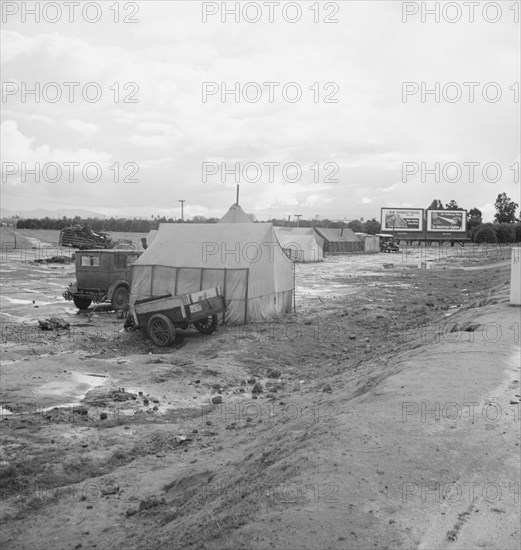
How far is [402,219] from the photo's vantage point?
9750cm

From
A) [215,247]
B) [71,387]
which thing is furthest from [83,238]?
[71,387]

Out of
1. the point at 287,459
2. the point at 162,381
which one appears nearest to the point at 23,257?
the point at 162,381

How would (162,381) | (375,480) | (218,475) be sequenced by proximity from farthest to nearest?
1. (162,381)
2. (218,475)
3. (375,480)

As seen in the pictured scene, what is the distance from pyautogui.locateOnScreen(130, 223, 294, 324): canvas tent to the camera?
17750 mm

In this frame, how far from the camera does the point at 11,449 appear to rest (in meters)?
7.88

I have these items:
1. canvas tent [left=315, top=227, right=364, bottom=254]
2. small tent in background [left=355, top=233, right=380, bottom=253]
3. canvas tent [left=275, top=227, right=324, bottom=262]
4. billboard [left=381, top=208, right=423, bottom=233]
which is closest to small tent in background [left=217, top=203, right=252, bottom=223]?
canvas tent [left=275, top=227, right=324, bottom=262]

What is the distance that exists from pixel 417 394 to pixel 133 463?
Answer: 345cm

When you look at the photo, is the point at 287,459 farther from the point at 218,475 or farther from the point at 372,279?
the point at 372,279

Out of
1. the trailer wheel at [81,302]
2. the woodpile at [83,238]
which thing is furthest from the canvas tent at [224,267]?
the woodpile at [83,238]

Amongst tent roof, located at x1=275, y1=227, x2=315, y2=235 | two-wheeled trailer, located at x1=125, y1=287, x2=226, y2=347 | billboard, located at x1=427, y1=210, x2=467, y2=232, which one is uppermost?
billboard, located at x1=427, y1=210, x2=467, y2=232

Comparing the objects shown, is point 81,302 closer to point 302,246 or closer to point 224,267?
point 224,267

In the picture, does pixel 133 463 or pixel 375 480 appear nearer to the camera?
pixel 375 480

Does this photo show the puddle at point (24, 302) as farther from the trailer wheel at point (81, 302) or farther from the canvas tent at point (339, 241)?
the canvas tent at point (339, 241)

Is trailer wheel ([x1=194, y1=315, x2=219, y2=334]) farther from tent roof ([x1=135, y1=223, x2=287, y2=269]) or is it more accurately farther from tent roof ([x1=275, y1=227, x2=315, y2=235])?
tent roof ([x1=275, y1=227, x2=315, y2=235])
